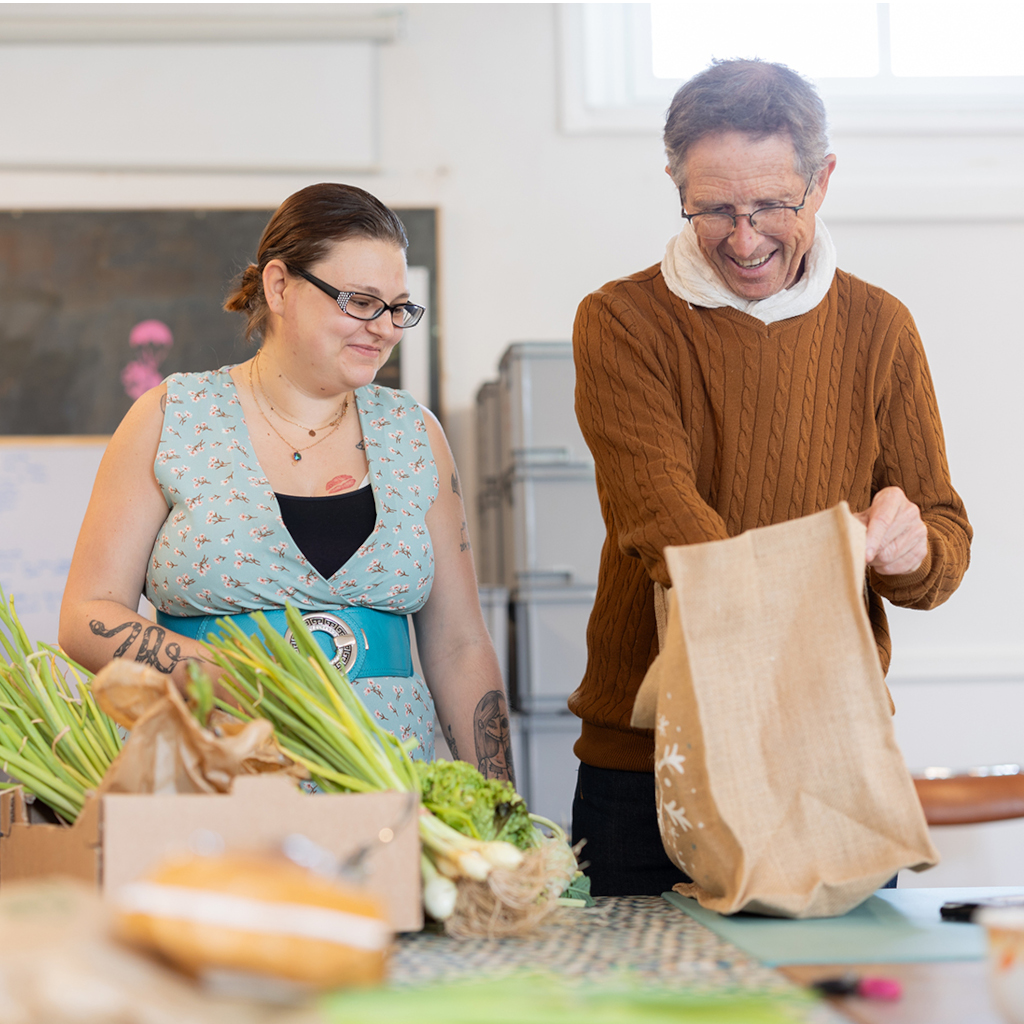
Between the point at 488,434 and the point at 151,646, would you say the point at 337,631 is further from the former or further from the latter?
the point at 488,434

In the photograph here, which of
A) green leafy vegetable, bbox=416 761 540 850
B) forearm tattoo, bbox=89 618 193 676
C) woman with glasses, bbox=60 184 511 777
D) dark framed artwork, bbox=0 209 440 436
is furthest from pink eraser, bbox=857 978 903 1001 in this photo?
dark framed artwork, bbox=0 209 440 436

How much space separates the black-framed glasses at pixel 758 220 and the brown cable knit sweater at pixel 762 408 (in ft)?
0.34

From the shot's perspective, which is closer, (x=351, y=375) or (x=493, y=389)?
(x=351, y=375)

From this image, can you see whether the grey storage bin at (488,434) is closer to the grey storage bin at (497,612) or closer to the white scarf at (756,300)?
the grey storage bin at (497,612)

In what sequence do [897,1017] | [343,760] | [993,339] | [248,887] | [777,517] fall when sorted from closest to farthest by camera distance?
[248,887]
[897,1017]
[343,760]
[777,517]
[993,339]

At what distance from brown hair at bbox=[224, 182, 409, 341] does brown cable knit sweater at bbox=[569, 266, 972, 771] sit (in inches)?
14.9

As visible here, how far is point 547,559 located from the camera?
296cm

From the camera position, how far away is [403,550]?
1395mm

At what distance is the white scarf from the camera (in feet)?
4.10

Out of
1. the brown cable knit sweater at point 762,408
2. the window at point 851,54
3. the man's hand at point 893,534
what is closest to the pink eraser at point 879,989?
the man's hand at point 893,534

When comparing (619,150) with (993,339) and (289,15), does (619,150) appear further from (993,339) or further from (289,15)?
(993,339)

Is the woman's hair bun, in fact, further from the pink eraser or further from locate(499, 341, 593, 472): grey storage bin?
locate(499, 341, 593, 472): grey storage bin

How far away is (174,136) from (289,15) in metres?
0.52

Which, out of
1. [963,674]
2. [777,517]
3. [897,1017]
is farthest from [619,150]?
[897,1017]
